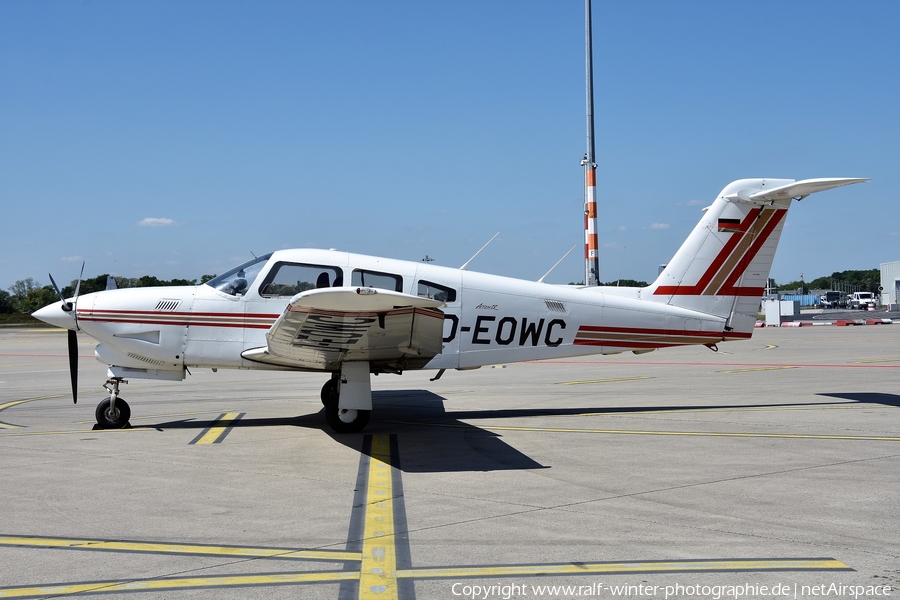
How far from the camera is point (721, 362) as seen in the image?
20.8 m

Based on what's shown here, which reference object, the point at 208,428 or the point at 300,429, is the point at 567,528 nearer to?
Answer: the point at 300,429

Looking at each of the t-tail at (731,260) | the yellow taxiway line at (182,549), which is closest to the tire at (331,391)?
the yellow taxiway line at (182,549)

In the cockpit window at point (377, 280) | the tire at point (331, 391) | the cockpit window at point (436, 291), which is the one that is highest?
the cockpit window at point (377, 280)

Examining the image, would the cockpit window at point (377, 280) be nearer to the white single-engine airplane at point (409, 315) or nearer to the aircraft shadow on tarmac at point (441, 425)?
the white single-engine airplane at point (409, 315)

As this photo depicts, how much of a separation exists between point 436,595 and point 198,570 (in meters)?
1.53

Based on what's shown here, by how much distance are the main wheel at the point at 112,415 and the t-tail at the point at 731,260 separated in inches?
316

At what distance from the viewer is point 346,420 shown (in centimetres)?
953

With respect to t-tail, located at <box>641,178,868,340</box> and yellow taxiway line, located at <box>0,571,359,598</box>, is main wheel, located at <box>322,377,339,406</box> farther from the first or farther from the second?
yellow taxiway line, located at <box>0,571,359,598</box>

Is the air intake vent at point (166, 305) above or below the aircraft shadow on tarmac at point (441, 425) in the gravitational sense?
above

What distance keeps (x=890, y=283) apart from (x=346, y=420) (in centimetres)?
13409

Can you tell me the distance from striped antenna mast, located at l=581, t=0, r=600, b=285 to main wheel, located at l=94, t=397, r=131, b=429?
766 inches

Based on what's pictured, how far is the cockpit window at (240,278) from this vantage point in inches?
393

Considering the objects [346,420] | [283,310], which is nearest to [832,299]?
[346,420]

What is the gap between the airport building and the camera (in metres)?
109
